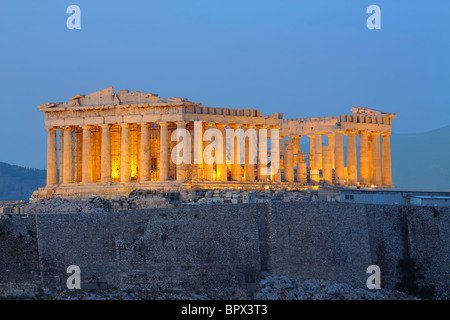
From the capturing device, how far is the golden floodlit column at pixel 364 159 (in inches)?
4641

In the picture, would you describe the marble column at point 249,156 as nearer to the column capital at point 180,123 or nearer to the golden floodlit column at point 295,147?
the column capital at point 180,123

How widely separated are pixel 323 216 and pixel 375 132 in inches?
1470

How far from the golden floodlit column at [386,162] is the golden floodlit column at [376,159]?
95 centimetres

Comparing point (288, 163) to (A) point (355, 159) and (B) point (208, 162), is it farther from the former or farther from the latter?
(B) point (208, 162)

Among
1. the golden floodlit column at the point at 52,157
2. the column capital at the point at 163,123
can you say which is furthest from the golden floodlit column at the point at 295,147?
the golden floodlit column at the point at 52,157

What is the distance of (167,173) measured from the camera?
349 feet

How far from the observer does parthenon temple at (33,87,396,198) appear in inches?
4193

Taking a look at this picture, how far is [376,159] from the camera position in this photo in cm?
11888

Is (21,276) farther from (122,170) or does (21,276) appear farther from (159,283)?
(122,170)

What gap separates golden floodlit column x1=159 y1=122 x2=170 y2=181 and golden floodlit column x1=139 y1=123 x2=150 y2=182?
4.04 ft

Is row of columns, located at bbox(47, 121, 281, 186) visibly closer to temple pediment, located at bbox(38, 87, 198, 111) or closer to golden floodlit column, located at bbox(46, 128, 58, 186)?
golden floodlit column, located at bbox(46, 128, 58, 186)

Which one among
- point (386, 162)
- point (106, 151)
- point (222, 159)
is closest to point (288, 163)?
point (222, 159)

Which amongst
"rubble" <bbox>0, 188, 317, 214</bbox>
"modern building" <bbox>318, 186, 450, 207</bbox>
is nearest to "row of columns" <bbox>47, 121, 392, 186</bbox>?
"rubble" <bbox>0, 188, 317, 214</bbox>
